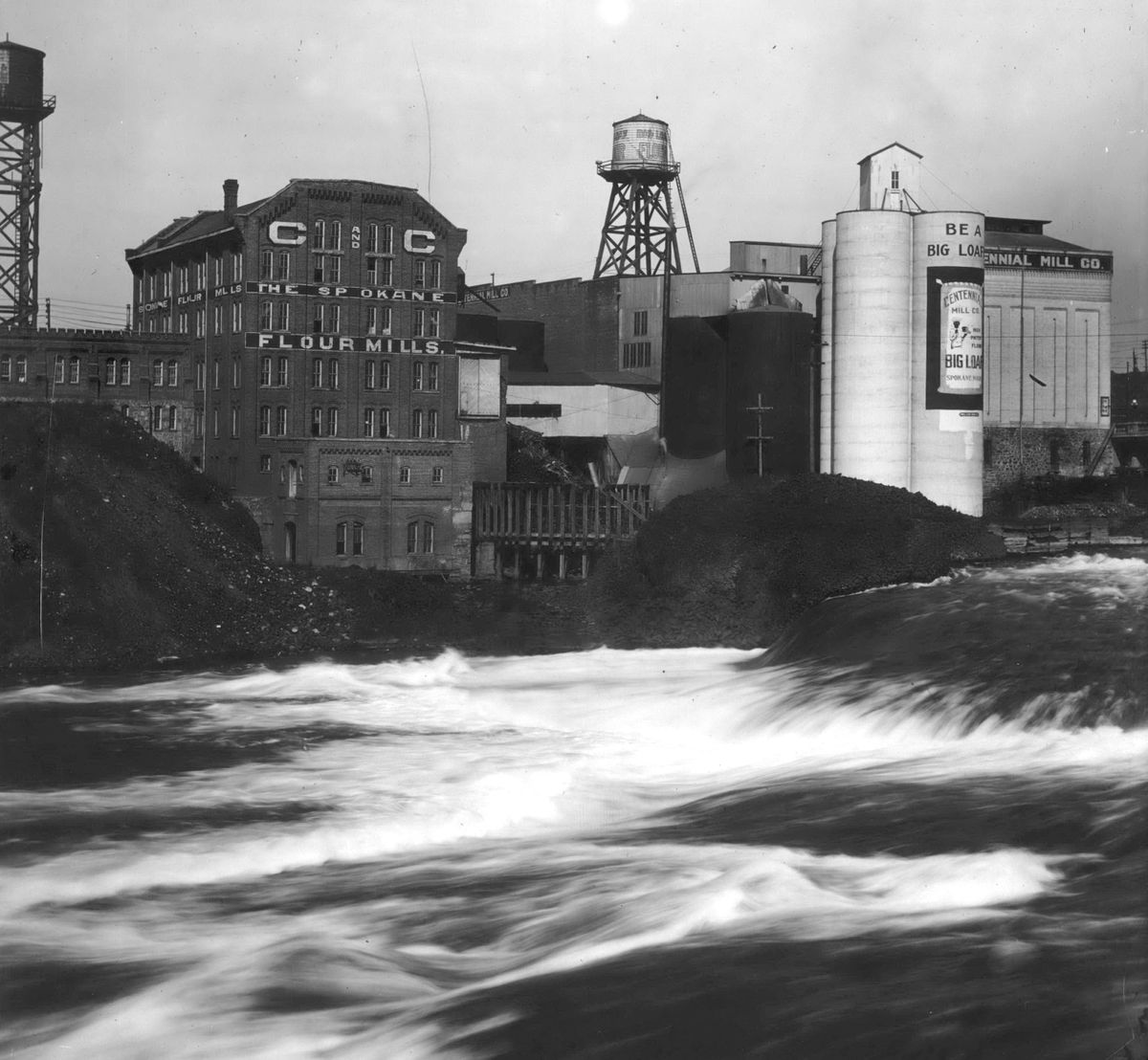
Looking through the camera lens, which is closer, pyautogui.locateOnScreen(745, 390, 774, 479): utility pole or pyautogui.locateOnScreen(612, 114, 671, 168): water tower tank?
pyautogui.locateOnScreen(745, 390, 774, 479): utility pole

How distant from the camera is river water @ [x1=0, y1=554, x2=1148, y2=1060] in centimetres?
1166

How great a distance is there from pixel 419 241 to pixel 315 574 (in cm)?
2217

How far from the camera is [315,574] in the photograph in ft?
144

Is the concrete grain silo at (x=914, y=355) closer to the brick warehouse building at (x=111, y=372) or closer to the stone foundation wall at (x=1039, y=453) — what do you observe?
the stone foundation wall at (x=1039, y=453)

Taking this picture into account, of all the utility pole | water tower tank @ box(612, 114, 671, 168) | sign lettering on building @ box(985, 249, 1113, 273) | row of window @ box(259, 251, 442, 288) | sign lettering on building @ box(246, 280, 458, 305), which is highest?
water tower tank @ box(612, 114, 671, 168)

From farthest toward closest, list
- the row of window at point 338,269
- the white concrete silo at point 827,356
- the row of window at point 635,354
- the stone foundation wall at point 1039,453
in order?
the stone foundation wall at point 1039,453 → the row of window at point 635,354 → the white concrete silo at point 827,356 → the row of window at point 338,269

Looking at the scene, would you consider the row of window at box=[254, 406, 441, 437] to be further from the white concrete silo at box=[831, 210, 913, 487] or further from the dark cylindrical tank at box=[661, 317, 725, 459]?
the white concrete silo at box=[831, 210, 913, 487]

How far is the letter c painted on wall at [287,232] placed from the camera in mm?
59812

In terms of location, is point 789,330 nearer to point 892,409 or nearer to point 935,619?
point 892,409

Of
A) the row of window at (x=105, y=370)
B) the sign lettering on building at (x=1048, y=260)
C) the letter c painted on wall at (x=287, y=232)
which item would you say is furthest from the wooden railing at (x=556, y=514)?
Answer: the sign lettering on building at (x=1048, y=260)

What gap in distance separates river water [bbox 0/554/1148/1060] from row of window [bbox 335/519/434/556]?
96.6 feet

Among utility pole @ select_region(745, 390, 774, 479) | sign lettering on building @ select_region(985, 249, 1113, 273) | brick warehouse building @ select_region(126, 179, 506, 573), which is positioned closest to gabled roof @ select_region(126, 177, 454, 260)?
brick warehouse building @ select_region(126, 179, 506, 573)

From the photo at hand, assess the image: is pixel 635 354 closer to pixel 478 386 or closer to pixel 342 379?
pixel 478 386

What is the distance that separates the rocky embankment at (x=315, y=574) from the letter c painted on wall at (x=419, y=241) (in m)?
18.3
